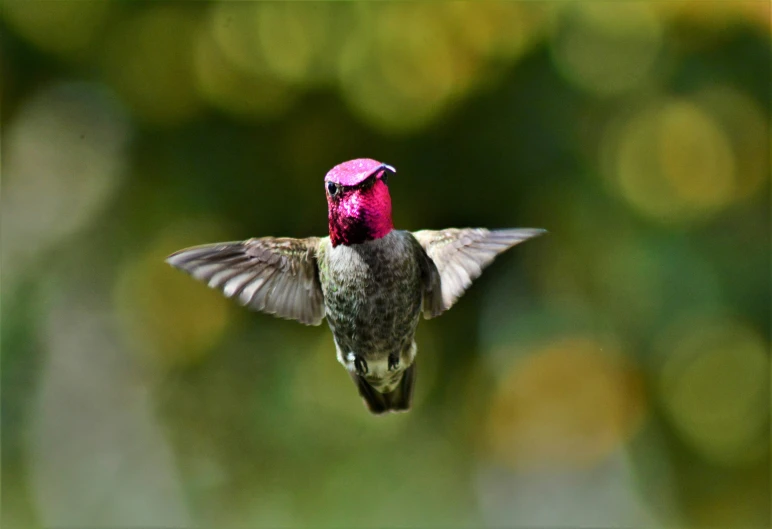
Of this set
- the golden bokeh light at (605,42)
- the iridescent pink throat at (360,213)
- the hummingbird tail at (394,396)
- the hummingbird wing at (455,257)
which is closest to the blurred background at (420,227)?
the golden bokeh light at (605,42)

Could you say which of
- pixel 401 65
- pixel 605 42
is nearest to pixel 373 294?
pixel 401 65

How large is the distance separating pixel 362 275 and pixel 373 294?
0.05 metres

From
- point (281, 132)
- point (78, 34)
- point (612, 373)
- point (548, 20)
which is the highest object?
point (78, 34)

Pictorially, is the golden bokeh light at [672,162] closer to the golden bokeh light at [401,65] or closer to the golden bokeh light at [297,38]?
the golden bokeh light at [401,65]

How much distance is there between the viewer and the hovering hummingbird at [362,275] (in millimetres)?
1217

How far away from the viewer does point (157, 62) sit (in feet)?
9.98

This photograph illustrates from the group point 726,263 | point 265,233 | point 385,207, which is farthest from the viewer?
point 265,233

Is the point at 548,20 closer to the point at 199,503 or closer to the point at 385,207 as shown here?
the point at 385,207

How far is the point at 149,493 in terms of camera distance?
3266 mm

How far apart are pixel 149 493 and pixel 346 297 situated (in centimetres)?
234

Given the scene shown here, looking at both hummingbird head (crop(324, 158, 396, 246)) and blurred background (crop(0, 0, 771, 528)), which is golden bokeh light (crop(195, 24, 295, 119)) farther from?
hummingbird head (crop(324, 158, 396, 246))

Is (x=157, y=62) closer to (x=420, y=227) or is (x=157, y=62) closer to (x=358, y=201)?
(x=420, y=227)

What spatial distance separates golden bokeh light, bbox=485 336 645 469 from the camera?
9.84ft

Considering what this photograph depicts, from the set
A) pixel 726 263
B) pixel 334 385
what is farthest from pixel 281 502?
pixel 726 263
